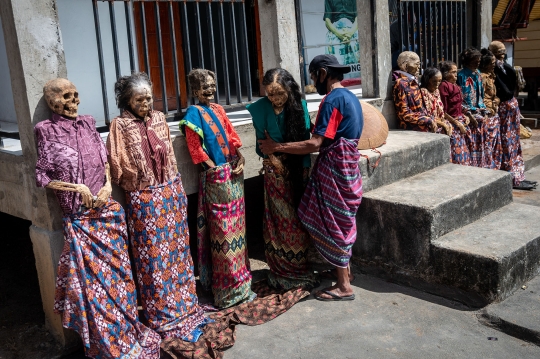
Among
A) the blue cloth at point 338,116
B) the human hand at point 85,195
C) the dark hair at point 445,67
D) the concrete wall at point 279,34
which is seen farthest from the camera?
the dark hair at point 445,67

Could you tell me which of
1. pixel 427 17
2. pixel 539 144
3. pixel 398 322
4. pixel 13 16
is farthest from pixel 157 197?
pixel 539 144

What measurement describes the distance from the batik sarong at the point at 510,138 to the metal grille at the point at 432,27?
3.47 feet

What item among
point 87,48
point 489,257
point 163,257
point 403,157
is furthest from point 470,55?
point 163,257

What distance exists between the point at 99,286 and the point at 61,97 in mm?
1248

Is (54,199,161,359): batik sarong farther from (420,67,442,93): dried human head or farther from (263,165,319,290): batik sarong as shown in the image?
(420,67,442,93): dried human head

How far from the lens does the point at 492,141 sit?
7539 mm

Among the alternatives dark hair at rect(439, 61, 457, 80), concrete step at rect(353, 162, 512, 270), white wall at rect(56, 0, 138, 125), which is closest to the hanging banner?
dark hair at rect(439, 61, 457, 80)

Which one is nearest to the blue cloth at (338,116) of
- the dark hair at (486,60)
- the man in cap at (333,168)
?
the man in cap at (333,168)

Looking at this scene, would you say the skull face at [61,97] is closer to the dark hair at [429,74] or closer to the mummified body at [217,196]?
the mummified body at [217,196]

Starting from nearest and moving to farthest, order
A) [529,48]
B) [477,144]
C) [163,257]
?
[163,257]
[477,144]
[529,48]

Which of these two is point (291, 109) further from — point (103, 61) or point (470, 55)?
point (470, 55)

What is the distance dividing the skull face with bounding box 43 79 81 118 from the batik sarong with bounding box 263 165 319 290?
5.32 feet

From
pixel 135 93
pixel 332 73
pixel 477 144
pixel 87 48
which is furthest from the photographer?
pixel 477 144

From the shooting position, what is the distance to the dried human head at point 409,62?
21.1 ft
